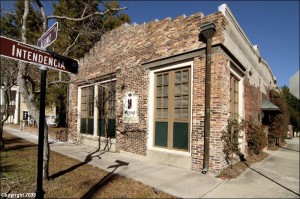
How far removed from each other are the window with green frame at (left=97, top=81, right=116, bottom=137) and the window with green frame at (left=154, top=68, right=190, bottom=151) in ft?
9.80

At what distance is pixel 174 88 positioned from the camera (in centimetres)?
902

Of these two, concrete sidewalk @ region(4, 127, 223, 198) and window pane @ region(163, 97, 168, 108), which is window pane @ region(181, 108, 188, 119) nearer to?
window pane @ region(163, 97, 168, 108)

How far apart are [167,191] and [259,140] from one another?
6.21 metres

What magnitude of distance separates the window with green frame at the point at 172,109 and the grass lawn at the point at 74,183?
2.57 m

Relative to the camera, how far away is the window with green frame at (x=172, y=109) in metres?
8.59

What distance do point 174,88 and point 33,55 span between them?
6.04 meters

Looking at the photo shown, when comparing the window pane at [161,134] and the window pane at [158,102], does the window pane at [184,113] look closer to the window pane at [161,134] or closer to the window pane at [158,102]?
the window pane at [161,134]

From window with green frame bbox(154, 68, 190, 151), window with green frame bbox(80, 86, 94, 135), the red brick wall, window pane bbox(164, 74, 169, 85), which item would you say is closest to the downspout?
the red brick wall

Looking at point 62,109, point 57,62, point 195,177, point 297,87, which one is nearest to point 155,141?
point 195,177

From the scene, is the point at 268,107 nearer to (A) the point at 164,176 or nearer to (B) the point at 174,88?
(B) the point at 174,88

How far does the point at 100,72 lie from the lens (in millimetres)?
12898

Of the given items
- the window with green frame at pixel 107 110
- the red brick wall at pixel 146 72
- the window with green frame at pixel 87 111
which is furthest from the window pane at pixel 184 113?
the window with green frame at pixel 87 111

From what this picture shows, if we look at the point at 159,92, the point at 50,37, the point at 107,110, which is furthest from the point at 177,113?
the point at 50,37

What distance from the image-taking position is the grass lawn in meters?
5.66
